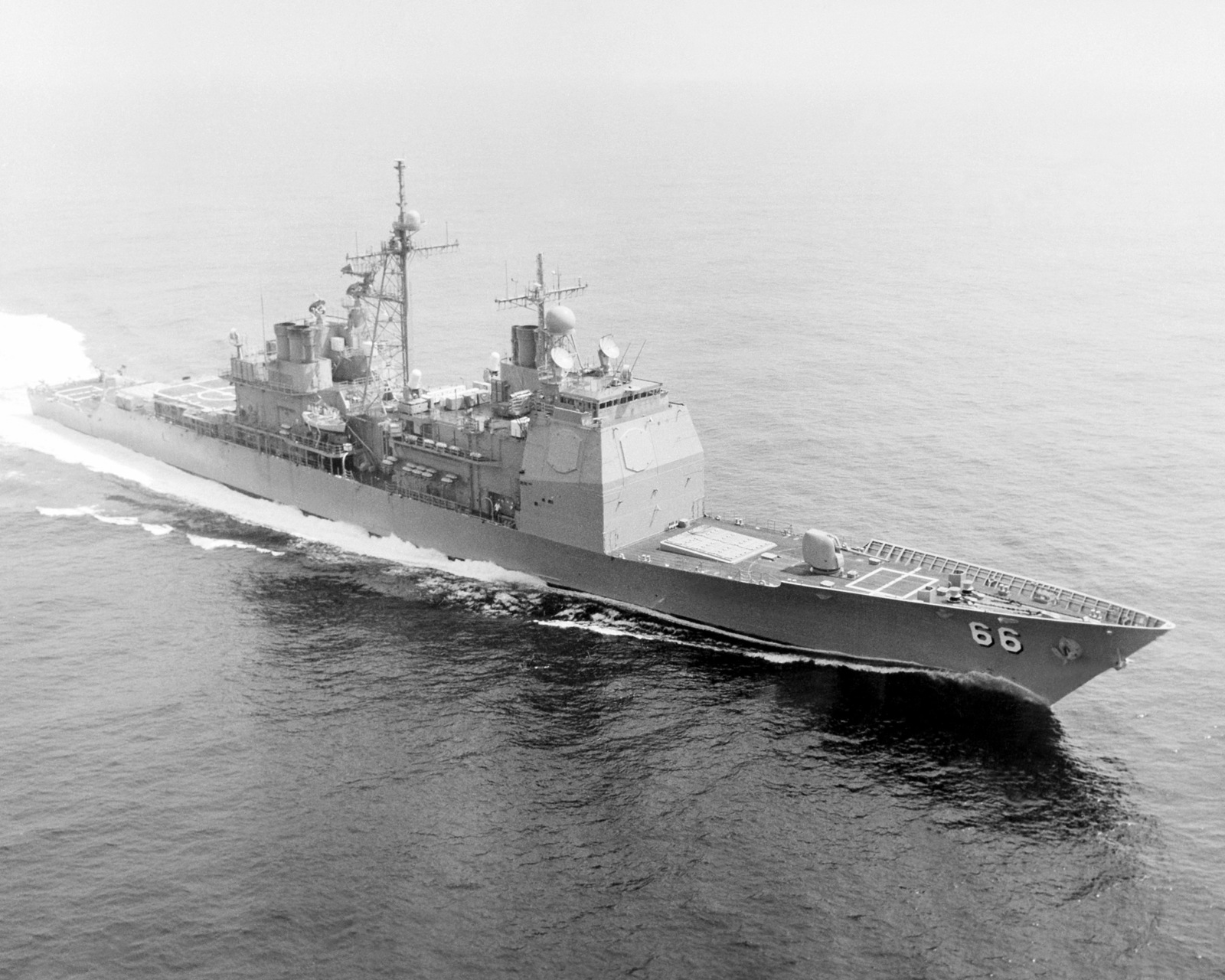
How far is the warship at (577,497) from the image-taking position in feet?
113

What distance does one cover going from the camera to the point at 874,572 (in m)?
36.8

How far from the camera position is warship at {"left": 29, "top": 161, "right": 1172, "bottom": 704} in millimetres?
34312

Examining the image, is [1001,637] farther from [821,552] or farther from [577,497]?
[577,497]

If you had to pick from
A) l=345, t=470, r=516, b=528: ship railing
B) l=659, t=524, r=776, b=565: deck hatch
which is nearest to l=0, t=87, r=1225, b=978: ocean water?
l=345, t=470, r=516, b=528: ship railing

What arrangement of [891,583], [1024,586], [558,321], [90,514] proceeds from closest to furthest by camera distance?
[1024,586] → [891,583] → [558,321] → [90,514]

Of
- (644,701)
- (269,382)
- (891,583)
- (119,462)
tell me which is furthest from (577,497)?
(119,462)

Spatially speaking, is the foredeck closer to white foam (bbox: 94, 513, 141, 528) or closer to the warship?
the warship

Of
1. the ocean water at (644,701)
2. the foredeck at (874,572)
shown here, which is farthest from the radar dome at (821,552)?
the ocean water at (644,701)

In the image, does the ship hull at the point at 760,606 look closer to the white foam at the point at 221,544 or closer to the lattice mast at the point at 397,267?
the white foam at the point at 221,544

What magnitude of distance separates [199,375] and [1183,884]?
163ft

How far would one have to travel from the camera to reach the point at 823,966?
2394cm

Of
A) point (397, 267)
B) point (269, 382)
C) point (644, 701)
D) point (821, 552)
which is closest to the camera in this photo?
point (644, 701)

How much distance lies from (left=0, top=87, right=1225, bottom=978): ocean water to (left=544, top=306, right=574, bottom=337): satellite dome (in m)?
8.22

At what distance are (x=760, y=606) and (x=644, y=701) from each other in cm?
509
